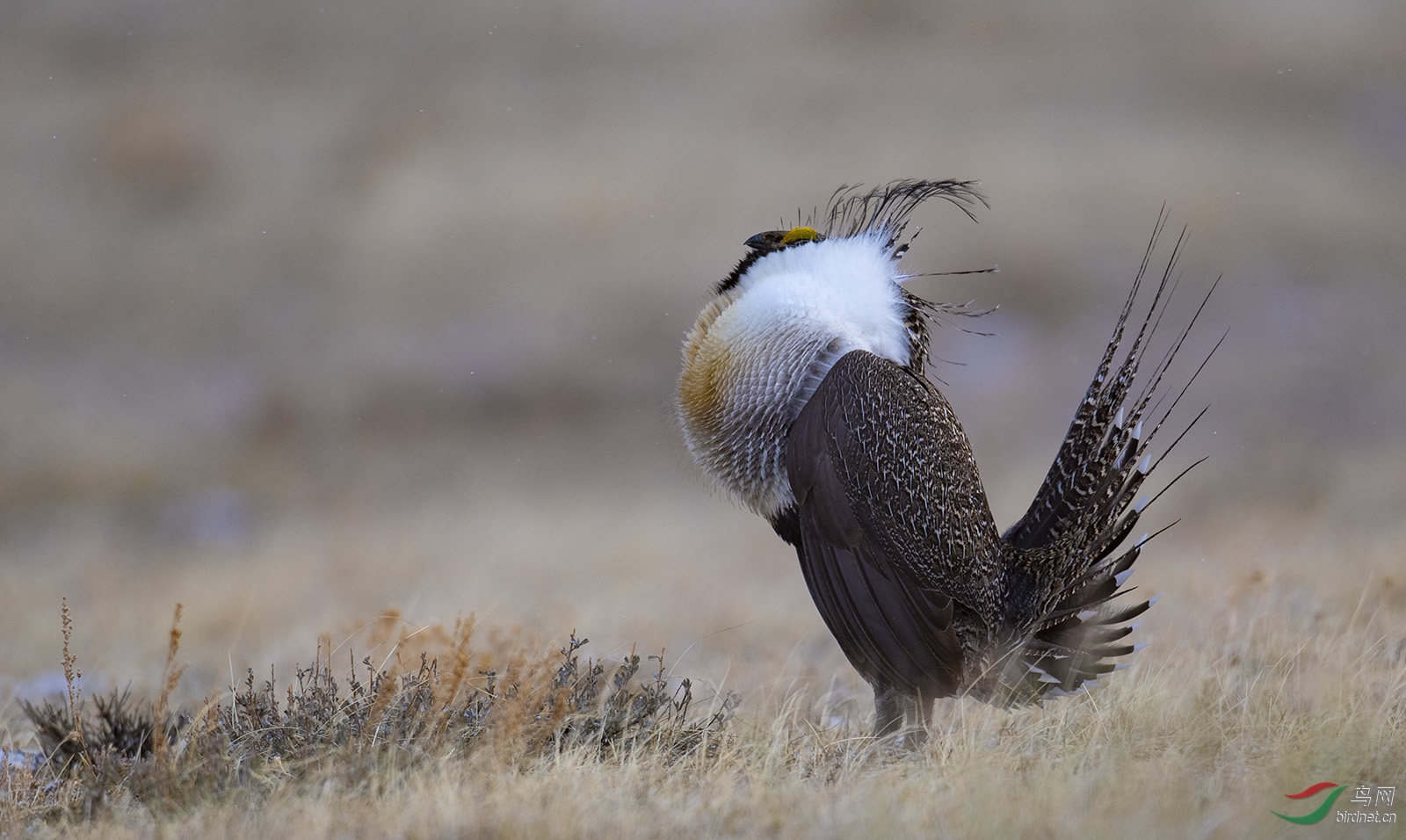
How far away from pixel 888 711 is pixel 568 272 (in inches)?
539

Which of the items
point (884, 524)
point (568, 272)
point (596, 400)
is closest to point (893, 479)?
point (884, 524)

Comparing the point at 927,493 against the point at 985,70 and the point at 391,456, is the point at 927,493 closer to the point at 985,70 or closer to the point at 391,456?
the point at 391,456

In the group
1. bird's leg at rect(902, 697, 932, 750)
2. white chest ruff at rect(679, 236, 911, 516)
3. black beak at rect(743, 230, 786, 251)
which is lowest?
bird's leg at rect(902, 697, 932, 750)

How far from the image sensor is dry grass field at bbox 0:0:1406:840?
10.8 ft

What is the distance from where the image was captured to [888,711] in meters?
3.83

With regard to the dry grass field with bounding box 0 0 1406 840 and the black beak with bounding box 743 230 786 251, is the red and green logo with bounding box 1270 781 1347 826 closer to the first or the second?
the dry grass field with bounding box 0 0 1406 840

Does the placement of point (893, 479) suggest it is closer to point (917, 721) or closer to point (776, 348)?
point (776, 348)

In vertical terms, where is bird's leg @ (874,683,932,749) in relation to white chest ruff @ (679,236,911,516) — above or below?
below

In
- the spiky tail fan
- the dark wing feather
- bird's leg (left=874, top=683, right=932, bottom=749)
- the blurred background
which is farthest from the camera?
the blurred background

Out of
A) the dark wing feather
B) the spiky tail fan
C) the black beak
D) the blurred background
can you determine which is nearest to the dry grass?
the spiky tail fan

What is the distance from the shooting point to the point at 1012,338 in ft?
49.8

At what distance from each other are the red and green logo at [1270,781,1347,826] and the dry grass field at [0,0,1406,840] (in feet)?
0.07

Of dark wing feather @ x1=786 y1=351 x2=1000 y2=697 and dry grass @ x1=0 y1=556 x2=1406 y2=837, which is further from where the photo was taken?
dark wing feather @ x1=786 y1=351 x2=1000 y2=697

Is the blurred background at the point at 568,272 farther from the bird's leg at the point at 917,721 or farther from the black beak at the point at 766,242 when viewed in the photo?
the black beak at the point at 766,242
